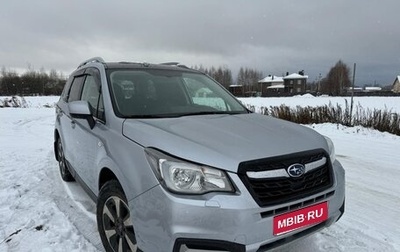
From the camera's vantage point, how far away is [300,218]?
216cm

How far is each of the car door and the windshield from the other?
234mm

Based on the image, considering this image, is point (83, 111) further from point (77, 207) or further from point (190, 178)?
point (77, 207)

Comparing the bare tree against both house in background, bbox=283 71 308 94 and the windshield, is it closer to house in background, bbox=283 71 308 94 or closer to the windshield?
house in background, bbox=283 71 308 94

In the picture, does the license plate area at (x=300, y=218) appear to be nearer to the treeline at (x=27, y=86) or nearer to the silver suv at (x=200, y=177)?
the silver suv at (x=200, y=177)

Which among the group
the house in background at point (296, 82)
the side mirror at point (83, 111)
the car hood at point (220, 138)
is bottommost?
the house in background at point (296, 82)

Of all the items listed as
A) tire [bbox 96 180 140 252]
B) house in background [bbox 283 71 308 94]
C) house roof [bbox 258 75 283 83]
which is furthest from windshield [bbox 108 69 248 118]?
house roof [bbox 258 75 283 83]

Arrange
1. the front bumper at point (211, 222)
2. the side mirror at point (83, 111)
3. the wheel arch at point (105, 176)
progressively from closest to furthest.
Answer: the front bumper at point (211, 222), the wheel arch at point (105, 176), the side mirror at point (83, 111)

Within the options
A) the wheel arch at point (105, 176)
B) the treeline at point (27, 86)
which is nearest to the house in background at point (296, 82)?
the treeline at point (27, 86)

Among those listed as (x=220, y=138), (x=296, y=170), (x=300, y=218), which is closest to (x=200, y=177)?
(x=220, y=138)

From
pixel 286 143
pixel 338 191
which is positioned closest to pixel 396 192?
pixel 338 191

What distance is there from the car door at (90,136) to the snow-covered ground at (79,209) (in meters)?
→ 0.51

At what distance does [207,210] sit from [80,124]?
2.24 metres

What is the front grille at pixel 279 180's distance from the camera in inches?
78.6

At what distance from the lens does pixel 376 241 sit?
304 cm
